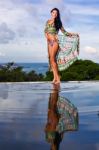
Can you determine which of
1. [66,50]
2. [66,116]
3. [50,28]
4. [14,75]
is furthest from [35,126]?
[14,75]

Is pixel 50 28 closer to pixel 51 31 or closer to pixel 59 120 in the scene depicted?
pixel 51 31

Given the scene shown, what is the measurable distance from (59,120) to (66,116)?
412mm

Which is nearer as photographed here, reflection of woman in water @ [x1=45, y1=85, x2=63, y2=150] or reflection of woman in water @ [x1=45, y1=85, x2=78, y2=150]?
reflection of woman in water @ [x1=45, y1=85, x2=63, y2=150]

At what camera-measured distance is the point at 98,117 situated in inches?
256

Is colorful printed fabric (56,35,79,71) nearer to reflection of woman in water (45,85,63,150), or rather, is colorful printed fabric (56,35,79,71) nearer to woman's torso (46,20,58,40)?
woman's torso (46,20,58,40)

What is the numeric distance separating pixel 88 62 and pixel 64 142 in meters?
22.3

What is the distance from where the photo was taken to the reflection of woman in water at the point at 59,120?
193 inches

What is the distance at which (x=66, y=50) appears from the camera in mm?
14367

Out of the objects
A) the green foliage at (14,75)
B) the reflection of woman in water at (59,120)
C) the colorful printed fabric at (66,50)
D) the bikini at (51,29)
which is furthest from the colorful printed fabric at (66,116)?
the green foliage at (14,75)

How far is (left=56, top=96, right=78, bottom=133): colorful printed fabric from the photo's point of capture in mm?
5539

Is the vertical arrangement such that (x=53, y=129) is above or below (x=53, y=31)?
below

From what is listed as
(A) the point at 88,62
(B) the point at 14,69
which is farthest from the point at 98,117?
(A) the point at 88,62

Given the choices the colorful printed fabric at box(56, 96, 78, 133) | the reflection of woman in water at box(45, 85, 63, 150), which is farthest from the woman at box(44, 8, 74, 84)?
the reflection of woman in water at box(45, 85, 63, 150)

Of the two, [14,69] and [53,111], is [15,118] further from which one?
[14,69]
